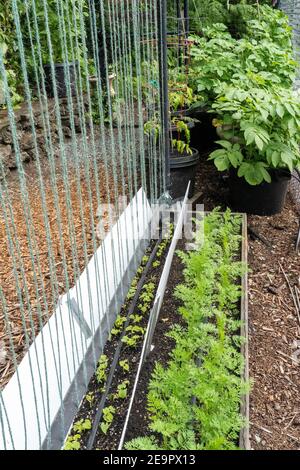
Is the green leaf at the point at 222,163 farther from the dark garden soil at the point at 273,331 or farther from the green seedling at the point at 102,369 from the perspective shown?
the green seedling at the point at 102,369

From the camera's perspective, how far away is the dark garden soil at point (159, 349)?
1.60m

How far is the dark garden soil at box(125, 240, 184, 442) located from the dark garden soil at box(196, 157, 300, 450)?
1.43 feet

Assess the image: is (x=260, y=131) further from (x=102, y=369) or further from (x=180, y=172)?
(x=102, y=369)

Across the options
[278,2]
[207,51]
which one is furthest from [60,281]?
[278,2]

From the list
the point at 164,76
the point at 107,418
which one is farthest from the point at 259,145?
the point at 107,418

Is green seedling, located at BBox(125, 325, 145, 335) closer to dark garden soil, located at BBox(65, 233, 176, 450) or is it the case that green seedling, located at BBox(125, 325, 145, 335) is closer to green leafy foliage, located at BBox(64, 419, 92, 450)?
dark garden soil, located at BBox(65, 233, 176, 450)

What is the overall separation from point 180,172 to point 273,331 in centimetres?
158

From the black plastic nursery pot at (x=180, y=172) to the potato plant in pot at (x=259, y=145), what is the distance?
12.4 inches

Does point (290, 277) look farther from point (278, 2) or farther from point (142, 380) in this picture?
point (278, 2)

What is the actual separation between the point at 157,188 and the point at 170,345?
1.59 meters

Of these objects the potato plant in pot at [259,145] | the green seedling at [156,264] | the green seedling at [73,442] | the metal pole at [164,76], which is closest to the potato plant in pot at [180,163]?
the metal pole at [164,76]

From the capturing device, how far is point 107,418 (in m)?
1.60

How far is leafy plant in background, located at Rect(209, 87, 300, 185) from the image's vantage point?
9.11 feet

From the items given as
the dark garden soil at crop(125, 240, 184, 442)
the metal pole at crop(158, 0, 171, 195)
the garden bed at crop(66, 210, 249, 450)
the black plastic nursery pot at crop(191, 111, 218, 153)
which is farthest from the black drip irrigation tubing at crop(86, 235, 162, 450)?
the black plastic nursery pot at crop(191, 111, 218, 153)
